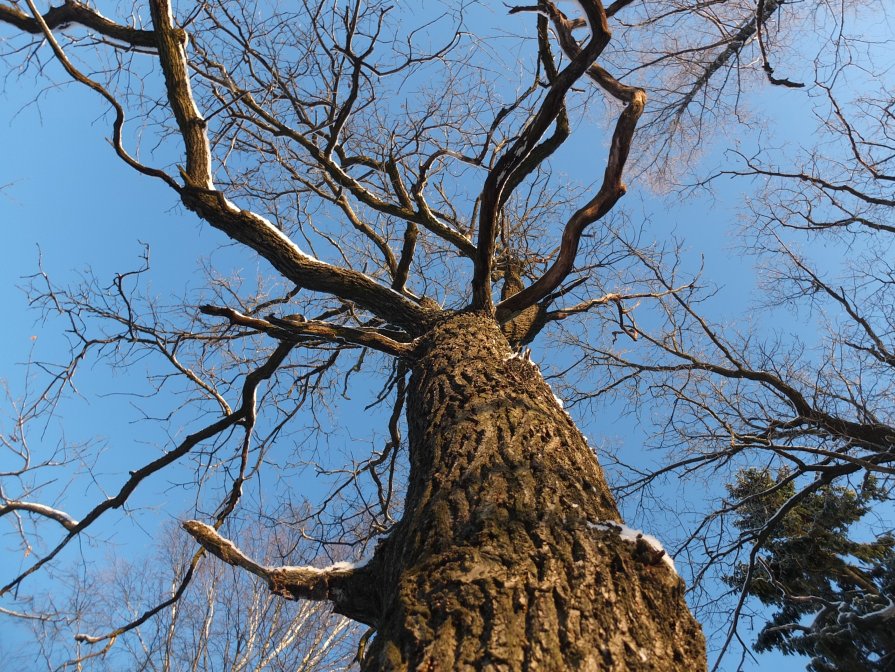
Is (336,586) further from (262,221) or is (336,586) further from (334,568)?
(262,221)

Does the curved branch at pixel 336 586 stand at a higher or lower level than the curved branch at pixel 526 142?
lower

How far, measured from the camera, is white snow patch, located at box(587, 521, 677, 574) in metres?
1.55

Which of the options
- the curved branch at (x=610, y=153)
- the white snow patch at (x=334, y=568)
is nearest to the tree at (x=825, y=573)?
the curved branch at (x=610, y=153)

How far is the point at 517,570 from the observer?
1413mm

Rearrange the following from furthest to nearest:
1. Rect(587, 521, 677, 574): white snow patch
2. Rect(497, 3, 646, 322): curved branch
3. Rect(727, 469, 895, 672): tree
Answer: Rect(727, 469, 895, 672): tree < Rect(497, 3, 646, 322): curved branch < Rect(587, 521, 677, 574): white snow patch

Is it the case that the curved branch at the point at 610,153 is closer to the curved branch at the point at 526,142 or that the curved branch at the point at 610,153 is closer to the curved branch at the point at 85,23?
the curved branch at the point at 526,142

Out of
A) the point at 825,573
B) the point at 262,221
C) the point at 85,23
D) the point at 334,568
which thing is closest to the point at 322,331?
the point at 262,221

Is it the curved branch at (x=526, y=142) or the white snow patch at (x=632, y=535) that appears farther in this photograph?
the curved branch at (x=526, y=142)

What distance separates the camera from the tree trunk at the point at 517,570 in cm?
122

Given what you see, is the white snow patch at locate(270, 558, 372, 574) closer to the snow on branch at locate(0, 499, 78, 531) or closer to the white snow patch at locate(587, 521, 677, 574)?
the white snow patch at locate(587, 521, 677, 574)

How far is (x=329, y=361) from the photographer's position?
17.4 ft

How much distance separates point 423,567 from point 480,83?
431cm

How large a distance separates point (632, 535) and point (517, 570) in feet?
1.29

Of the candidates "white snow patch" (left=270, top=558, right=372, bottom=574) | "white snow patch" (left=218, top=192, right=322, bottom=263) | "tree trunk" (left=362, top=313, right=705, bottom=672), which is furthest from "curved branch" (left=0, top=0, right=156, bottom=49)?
"white snow patch" (left=270, top=558, right=372, bottom=574)
